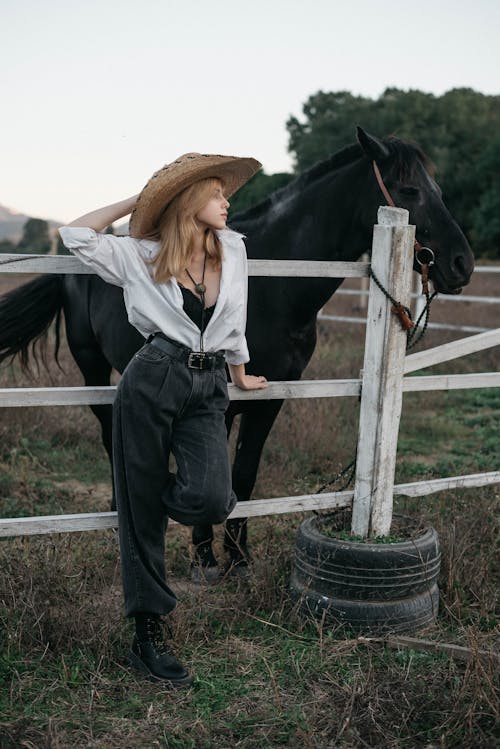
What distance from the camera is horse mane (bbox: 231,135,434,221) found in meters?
3.75

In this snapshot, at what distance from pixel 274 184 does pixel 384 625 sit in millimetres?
53588

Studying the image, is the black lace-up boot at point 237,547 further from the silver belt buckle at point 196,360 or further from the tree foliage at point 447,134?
the tree foliage at point 447,134

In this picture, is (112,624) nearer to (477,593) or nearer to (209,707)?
(209,707)

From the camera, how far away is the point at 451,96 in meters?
49.8

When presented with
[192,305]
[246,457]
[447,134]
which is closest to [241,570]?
[246,457]

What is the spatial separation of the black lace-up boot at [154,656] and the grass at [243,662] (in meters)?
0.04

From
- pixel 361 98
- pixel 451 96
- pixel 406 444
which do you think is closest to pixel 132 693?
pixel 406 444

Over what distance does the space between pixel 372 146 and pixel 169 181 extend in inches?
59.4

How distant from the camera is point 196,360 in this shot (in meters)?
2.64

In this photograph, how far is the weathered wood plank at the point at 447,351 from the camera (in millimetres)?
3309

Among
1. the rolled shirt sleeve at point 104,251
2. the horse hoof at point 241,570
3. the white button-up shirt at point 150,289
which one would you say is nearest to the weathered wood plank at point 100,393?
the white button-up shirt at point 150,289

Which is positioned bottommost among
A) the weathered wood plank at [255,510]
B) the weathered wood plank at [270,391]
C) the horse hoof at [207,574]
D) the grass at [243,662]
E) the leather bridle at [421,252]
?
the horse hoof at [207,574]

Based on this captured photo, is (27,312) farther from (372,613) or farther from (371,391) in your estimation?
(372,613)

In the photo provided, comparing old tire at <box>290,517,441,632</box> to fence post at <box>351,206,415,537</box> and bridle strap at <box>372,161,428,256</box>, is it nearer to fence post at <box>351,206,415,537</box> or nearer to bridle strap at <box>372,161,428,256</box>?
fence post at <box>351,206,415,537</box>
